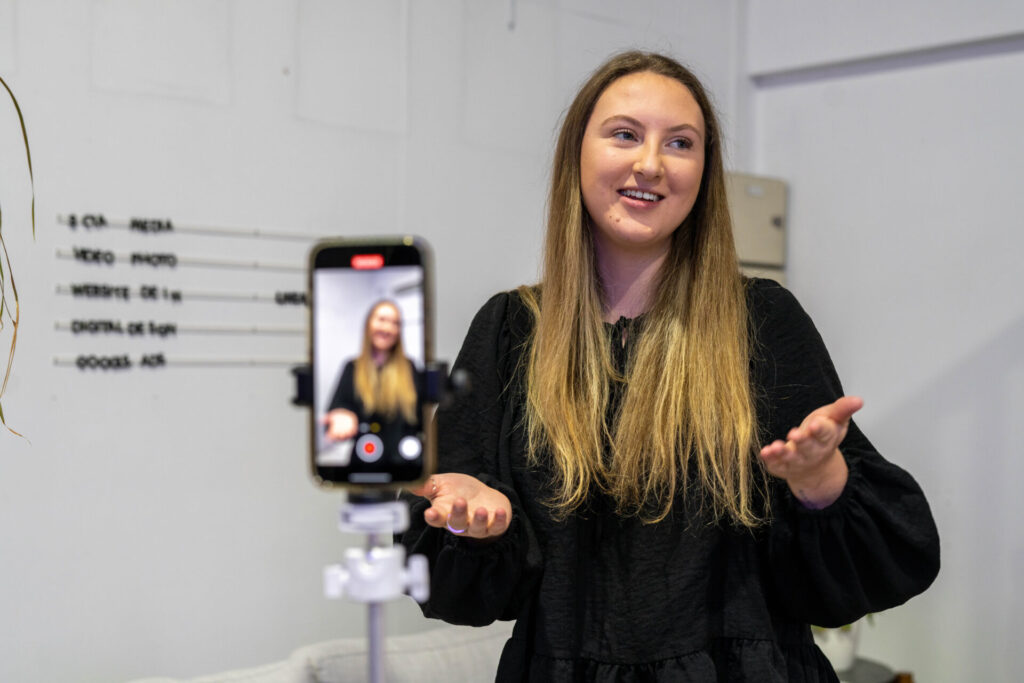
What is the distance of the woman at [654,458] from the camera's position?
1.05m

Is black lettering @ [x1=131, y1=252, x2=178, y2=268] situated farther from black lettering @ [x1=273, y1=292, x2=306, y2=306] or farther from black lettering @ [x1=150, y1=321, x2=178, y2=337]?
black lettering @ [x1=273, y1=292, x2=306, y2=306]

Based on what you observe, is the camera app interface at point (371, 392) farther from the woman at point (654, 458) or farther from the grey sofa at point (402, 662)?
the grey sofa at point (402, 662)

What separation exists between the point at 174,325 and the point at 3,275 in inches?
13.7

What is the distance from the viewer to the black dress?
1033 mm

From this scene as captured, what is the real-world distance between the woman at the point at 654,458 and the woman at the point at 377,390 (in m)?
0.50

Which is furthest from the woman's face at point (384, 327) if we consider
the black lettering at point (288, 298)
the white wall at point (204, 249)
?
the black lettering at point (288, 298)

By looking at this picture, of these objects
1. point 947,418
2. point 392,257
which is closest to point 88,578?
point 392,257

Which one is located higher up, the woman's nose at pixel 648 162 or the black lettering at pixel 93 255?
the woman's nose at pixel 648 162

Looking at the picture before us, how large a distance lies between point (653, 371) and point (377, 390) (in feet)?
2.09

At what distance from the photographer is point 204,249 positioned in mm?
2094

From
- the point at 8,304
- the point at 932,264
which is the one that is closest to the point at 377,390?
the point at 8,304

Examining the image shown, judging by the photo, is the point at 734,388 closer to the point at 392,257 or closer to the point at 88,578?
the point at 392,257

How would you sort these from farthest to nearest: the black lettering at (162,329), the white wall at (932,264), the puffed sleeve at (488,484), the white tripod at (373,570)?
the white wall at (932,264) → the black lettering at (162,329) → the puffed sleeve at (488,484) → the white tripod at (373,570)

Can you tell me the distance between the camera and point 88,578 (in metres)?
1.92
